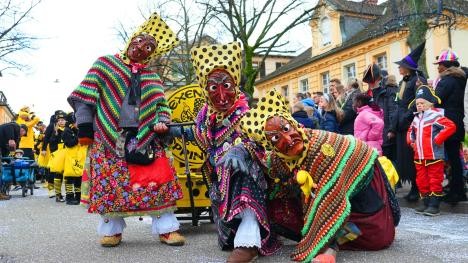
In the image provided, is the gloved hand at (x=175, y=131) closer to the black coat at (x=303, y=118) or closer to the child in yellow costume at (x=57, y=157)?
the black coat at (x=303, y=118)

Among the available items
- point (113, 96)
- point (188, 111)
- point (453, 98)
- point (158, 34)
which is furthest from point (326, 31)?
point (113, 96)

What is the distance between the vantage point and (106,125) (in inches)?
177

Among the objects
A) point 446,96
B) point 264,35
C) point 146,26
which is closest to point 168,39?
point 146,26

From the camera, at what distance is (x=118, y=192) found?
14.5 feet

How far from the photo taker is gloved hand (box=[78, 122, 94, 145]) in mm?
4547

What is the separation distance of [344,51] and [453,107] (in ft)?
71.7

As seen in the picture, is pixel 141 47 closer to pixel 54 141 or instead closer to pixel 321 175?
pixel 321 175

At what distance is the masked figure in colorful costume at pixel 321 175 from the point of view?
356 centimetres

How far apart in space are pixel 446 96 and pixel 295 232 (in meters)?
3.12

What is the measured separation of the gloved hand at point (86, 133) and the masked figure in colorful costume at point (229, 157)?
84 cm

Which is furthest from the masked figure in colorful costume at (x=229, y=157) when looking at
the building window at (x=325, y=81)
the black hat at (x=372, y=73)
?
the building window at (x=325, y=81)

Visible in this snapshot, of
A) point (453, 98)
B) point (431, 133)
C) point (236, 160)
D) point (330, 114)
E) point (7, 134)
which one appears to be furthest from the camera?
point (7, 134)

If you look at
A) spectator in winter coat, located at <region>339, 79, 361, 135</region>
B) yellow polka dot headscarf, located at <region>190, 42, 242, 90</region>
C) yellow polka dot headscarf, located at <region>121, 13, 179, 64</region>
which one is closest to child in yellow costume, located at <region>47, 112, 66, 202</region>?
spectator in winter coat, located at <region>339, 79, 361, 135</region>

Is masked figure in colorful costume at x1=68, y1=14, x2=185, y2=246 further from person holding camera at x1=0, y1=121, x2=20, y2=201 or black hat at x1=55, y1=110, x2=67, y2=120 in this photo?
person holding camera at x1=0, y1=121, x2=20, y2=201
